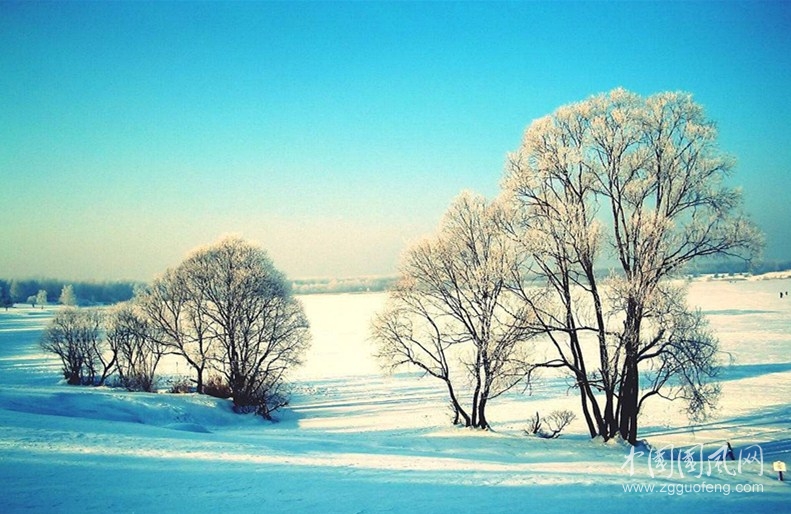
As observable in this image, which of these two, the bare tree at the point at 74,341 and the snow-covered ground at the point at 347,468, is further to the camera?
the bare tree at the point at 74,341

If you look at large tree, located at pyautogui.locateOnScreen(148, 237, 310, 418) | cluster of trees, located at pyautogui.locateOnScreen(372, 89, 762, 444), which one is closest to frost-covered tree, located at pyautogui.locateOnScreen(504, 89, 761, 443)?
cluster of trees, located at pyautogui.locateOnScreen(372, 89, 762, 444)

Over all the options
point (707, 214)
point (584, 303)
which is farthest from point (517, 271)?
point (707, 214)

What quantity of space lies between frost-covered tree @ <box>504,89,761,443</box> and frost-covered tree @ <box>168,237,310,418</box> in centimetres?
1868

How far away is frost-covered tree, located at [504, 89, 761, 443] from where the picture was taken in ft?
45.2

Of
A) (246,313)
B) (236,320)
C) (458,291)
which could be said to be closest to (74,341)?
(236,320)

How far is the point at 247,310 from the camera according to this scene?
2927cm

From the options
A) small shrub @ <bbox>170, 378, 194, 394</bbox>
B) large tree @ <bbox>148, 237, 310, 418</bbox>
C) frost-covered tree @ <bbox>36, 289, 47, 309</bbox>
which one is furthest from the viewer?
frost-covered tree @ <bbox>36, 289, 47, 309</bbox>

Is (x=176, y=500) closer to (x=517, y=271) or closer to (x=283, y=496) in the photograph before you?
(x=283, y=496)

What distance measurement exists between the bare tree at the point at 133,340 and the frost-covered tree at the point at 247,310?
21.8 feet

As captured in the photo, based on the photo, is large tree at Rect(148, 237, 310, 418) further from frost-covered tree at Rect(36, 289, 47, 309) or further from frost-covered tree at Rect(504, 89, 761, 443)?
frost-covered tree at Rect(36, 289, 47, 309)

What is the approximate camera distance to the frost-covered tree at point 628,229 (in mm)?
13773

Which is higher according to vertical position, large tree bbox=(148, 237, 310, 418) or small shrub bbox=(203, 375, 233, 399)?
large tree bbox=(148, 237, 310, 418)

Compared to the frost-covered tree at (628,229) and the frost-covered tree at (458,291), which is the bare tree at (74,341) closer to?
the frost-covered tree at (458,291)

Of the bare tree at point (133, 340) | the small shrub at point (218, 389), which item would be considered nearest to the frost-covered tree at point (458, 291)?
the small shrub at point (218, 389)
